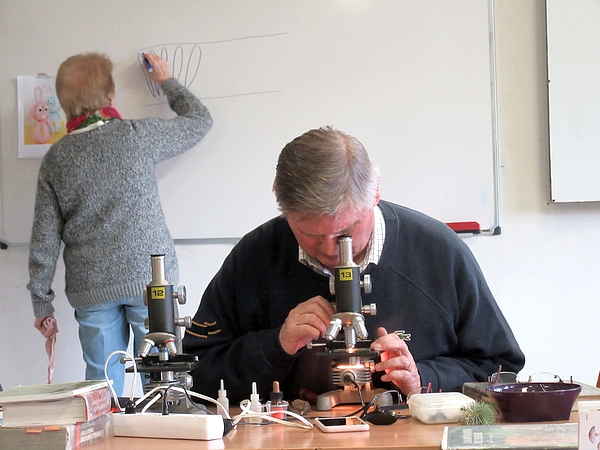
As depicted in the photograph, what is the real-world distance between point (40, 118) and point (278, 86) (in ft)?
3.36

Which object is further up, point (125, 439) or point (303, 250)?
point (303, 250)

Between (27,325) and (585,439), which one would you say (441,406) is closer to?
(585,439)

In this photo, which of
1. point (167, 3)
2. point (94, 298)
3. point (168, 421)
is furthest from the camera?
point (167, 3)

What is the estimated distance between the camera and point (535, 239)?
3076 millimetres

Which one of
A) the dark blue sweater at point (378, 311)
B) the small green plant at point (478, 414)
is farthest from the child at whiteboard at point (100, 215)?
the small green plant at point (478, 414)

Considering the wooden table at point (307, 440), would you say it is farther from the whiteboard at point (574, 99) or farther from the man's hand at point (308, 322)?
the whiteboard at point (574, 99)

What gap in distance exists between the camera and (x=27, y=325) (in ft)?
10.9

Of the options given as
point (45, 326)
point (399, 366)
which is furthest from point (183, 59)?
point (399, 366)

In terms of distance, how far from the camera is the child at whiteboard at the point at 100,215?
9.27 ft

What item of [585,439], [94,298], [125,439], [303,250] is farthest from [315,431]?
[94,298]

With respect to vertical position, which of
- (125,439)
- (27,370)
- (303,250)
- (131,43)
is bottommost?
(27,370)

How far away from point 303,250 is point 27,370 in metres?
1.92

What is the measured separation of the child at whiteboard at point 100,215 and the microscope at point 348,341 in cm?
128

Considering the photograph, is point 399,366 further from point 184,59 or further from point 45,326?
point 184,59
